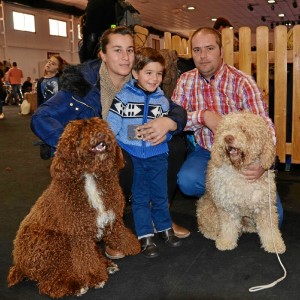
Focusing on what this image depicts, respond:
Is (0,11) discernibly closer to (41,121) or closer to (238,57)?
(238,57)

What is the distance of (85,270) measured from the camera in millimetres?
2340

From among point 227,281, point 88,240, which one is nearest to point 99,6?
point 88,240

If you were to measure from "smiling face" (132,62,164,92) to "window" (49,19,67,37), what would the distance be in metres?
19.2

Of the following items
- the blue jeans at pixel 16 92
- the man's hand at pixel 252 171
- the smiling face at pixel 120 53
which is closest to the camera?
the man's hand at pixel 252 171

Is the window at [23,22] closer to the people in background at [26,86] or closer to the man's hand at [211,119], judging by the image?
the people in background at [26,86]

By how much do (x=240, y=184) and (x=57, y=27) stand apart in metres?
20.2

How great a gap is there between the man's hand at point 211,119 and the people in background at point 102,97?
0.18 m

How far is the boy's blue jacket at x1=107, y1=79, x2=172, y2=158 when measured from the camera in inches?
112

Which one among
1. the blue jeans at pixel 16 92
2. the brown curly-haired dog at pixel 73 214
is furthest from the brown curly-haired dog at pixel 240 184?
the blue jeans at pixel 16 92

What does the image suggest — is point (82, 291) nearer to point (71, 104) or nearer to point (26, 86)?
point (71, 104)

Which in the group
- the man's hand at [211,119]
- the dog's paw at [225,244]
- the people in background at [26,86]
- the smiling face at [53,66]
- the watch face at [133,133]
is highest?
the people in background at [26,86]

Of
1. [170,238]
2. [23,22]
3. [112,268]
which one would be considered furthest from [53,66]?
[23,22]

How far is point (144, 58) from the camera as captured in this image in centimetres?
283

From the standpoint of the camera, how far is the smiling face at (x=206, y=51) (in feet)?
10.3
